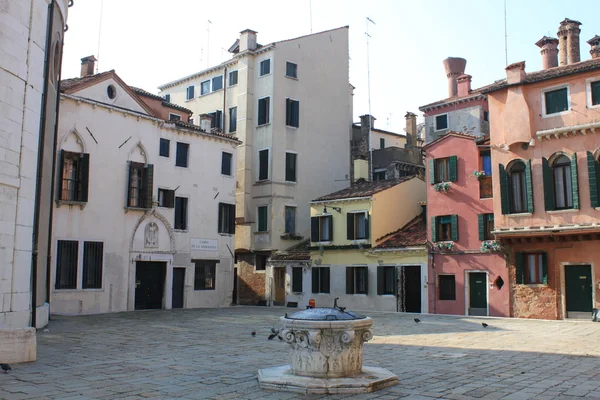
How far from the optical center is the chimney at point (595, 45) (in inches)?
1178

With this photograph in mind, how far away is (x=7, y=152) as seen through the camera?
13555 mm

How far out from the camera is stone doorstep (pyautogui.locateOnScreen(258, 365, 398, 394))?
8.43 meters

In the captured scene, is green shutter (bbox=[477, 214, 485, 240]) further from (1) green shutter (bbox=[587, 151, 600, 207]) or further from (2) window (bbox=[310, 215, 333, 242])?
(2) window (bbox=[310, 215, 333, 242])

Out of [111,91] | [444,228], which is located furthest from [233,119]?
[444,228]

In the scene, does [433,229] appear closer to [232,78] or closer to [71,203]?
[71,203]

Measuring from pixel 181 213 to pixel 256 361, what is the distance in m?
19.3

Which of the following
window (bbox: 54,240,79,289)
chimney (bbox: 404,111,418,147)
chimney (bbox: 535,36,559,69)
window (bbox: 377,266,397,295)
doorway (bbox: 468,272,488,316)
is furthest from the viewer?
chimney (bbox: 404,111,418,147)

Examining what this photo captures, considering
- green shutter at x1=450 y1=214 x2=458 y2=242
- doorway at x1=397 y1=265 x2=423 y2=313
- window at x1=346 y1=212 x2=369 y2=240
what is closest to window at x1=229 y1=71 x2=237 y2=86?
window at x1=346 y1=212 x2=369 y2=240

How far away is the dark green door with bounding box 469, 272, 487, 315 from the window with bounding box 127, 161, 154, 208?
15205mm

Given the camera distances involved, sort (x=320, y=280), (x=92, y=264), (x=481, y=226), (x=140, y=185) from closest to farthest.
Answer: (x=92, y=264) → (x=481, y=226) → (x=140, y=185) → (x=320, y=280)

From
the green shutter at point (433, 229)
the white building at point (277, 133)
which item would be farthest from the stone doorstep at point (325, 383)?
the white building at point (277, 133)

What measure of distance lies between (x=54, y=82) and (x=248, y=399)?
1475 cm

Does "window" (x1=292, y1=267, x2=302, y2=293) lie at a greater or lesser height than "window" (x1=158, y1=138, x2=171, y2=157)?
lesser

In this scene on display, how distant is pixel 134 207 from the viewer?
27.4m
